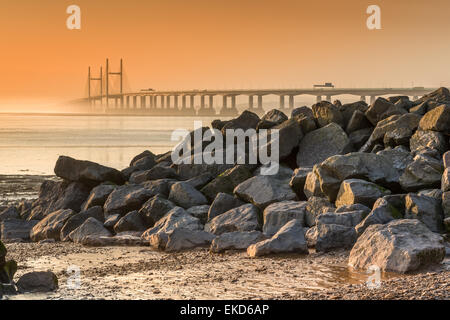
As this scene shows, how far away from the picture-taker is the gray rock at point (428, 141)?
11788 mm

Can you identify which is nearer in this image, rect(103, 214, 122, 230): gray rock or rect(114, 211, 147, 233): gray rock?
rect(114, 211, 147, 233): gray rock

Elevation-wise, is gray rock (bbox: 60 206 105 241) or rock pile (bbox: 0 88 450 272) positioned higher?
Result: rock pile (bbox: 0 88 450 272)

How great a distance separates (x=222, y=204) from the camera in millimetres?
11383

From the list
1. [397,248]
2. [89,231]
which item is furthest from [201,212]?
[397,248]

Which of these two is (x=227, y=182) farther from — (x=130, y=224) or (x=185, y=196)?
(x=130, y=224)

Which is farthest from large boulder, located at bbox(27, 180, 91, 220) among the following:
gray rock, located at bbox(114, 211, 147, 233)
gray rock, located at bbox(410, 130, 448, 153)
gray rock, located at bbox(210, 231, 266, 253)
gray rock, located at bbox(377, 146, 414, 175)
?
gray rock, located at bbox(410, 130, 448, 153)

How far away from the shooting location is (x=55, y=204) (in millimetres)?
13594

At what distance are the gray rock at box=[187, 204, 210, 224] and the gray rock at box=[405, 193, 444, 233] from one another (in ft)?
11.1

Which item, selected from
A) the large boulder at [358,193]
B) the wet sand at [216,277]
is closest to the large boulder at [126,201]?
the wet sand at [216,277]

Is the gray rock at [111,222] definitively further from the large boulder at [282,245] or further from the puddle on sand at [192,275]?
the large boulder at [282,245]

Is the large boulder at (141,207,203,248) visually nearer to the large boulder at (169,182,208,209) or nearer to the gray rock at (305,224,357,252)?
the large boulder at (169,182,208,209)

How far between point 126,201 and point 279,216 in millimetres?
3191

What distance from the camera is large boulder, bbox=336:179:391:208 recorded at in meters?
10.1
